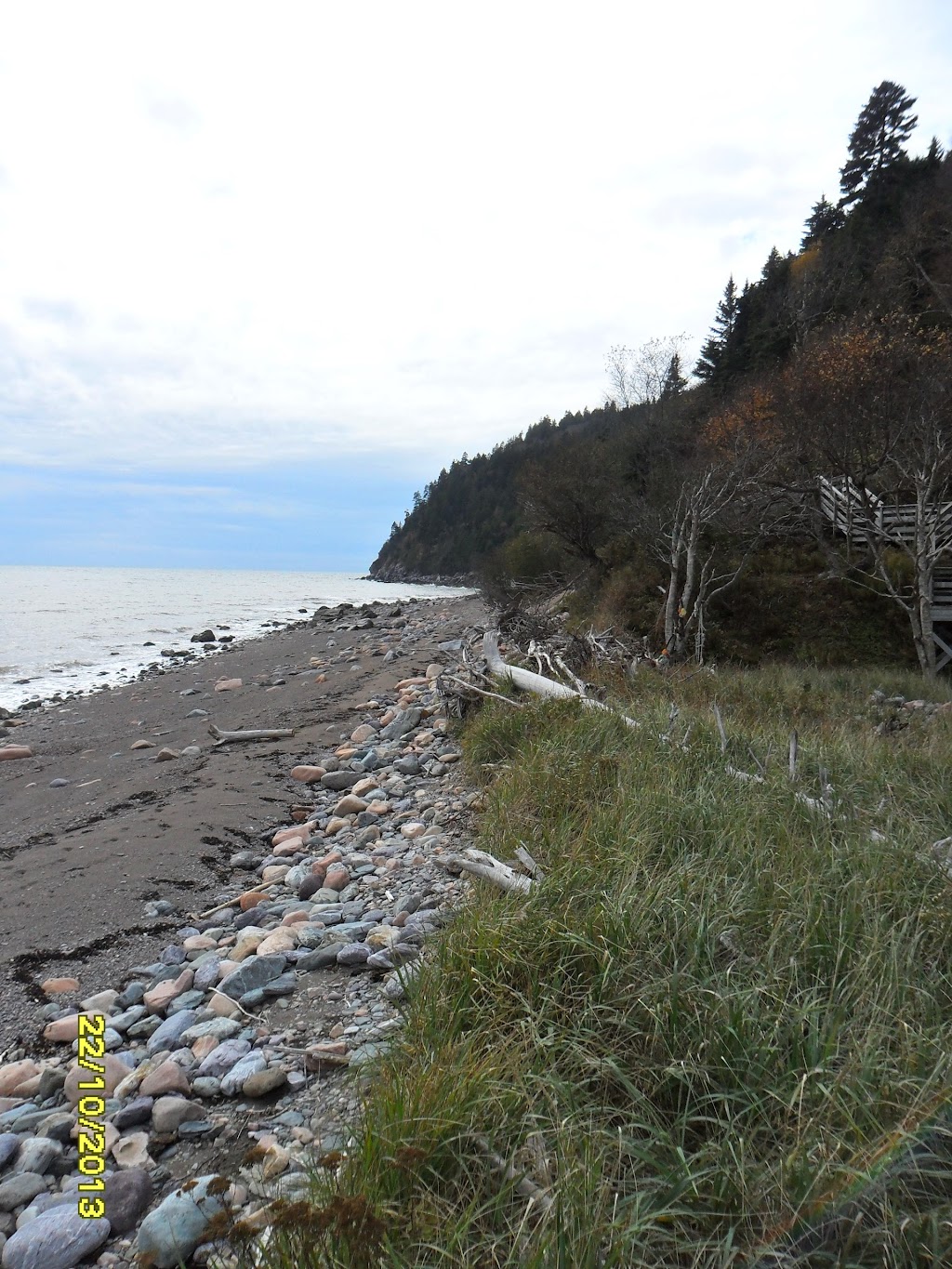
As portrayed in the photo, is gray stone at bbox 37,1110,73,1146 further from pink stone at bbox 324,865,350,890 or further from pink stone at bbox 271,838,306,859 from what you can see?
pink stone at bbox 271,838,306,859

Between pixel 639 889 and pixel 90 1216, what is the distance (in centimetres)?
212

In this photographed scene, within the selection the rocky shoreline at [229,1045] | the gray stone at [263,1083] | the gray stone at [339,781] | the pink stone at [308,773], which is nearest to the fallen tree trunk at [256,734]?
the pink stone at [308,773]

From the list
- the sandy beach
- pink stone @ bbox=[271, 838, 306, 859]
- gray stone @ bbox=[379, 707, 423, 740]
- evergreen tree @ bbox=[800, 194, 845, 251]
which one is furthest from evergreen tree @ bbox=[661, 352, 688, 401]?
pink stone @ bbox=[271, 838, 306, 859]

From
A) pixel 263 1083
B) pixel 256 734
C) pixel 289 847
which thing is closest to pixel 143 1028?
pixel 263 1083

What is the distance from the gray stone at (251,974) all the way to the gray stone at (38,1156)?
34.5 inches

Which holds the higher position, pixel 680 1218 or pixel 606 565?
pixel 606 565

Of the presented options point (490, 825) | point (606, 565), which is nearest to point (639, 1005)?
point (490, 825)

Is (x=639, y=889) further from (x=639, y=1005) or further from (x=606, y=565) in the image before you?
(x=606, y=565)

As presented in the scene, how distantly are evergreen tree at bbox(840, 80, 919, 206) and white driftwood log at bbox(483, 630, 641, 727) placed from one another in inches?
1828

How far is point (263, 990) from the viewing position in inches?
127

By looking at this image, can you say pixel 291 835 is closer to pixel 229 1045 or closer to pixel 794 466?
pixel 229 1045

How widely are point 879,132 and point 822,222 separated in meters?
5.11
